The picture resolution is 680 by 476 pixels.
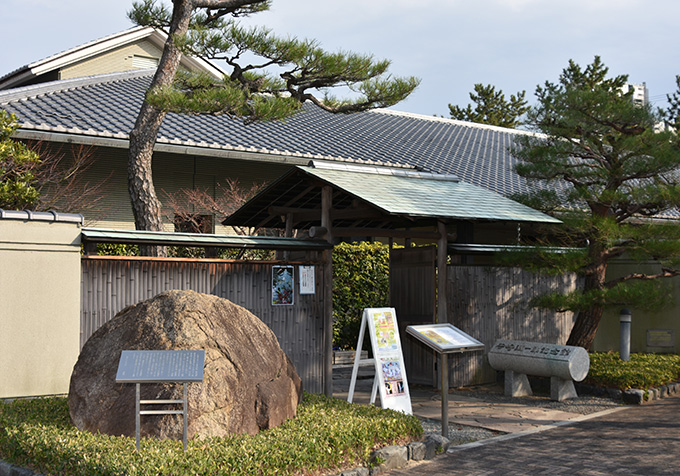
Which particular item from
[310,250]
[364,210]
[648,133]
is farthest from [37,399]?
[648,133]

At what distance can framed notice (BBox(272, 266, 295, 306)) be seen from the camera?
9.75 meters

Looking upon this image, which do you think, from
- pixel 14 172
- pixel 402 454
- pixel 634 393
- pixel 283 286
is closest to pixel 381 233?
pixel 283 286

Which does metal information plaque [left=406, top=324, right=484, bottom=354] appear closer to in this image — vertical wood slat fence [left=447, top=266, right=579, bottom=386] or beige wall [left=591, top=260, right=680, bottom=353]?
vertical wood slat fence [left=447, top=266, right=579, bottom=386]

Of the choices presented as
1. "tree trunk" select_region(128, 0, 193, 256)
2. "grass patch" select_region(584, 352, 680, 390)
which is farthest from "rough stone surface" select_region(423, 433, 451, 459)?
"tree trunk" select_region(128, 0, 193, 256)

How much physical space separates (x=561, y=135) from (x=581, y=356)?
3.65 metres

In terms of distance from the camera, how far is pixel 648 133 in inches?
432

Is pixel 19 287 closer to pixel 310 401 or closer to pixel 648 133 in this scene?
pixel 310 401

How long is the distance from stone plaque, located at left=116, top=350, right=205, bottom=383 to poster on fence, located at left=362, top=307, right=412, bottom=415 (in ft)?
10.4

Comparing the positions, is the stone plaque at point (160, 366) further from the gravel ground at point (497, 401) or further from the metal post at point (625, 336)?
the metal post at point (625, 336)

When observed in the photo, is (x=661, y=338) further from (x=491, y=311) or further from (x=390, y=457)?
(x=390, y=457)

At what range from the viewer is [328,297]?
10180mm

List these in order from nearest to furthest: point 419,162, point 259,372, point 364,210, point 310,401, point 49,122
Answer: point 259,372 < point 310,401 < point 364,210 < point 49,122 < point 419,162

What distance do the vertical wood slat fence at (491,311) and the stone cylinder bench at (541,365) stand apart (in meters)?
0.74

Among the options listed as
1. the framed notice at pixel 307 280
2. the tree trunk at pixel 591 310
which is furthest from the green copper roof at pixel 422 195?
the tree trunk at pixel 591 310
